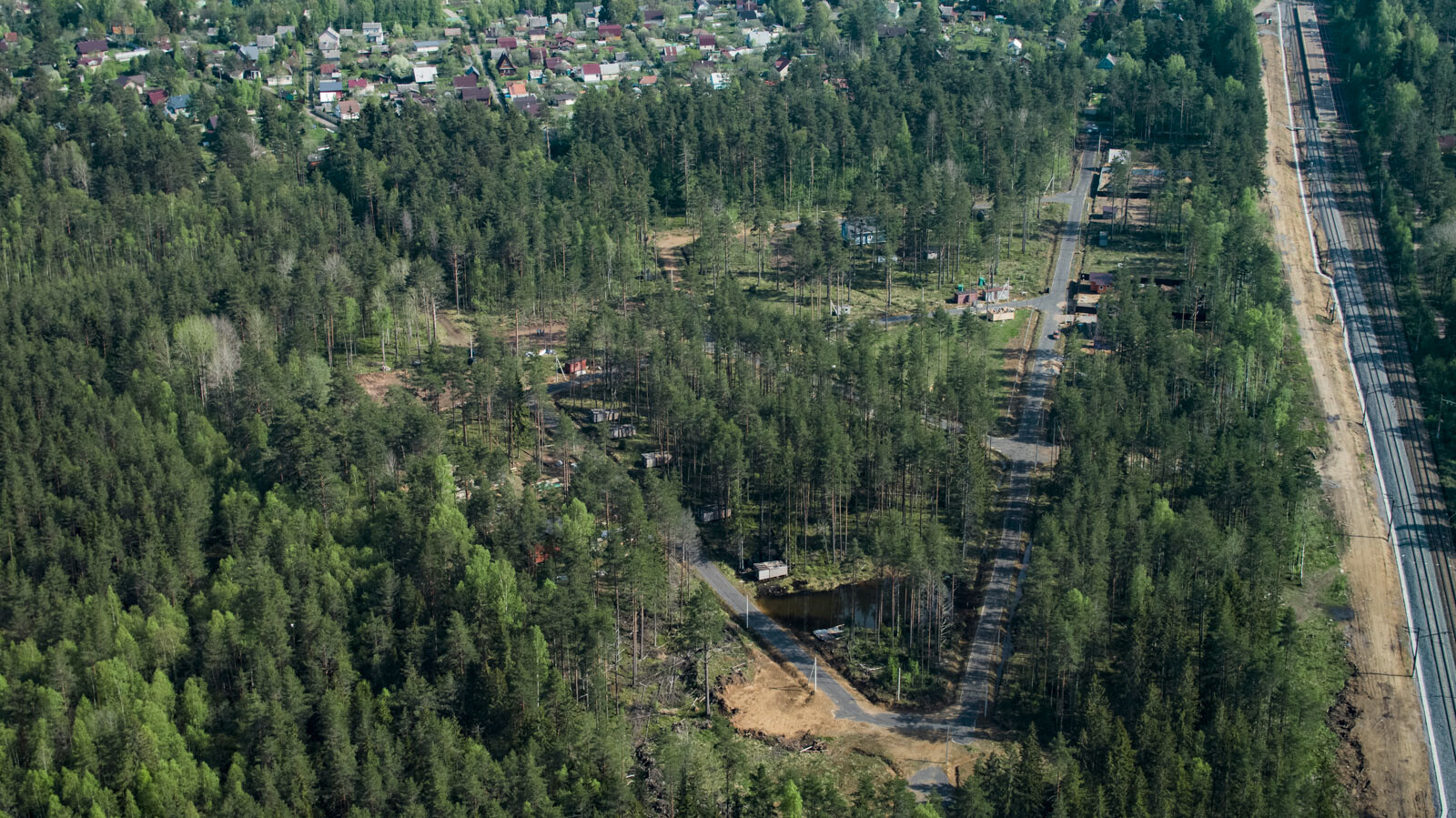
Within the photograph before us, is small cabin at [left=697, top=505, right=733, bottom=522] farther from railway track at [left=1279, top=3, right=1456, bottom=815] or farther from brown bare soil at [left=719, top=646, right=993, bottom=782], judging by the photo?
railway track at [left=1279, top=3, right=1456, bottom=815]

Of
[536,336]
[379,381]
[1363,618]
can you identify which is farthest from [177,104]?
[1363,618]

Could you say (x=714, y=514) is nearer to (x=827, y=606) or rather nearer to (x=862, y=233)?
(x=827, y=606)

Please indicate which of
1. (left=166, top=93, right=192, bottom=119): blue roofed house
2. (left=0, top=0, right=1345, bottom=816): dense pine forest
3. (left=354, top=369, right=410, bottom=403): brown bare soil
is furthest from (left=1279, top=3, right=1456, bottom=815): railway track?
(left=166, top=93, right=192, bottom=119): blue roofed house

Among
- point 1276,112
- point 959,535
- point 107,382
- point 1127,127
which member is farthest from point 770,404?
point 1276,112

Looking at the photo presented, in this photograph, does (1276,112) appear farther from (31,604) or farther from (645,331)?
(31,604)

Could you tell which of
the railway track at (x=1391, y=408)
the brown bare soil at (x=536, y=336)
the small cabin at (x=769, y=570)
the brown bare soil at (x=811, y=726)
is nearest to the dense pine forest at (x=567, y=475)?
the small cabin at (x=769, y=570)

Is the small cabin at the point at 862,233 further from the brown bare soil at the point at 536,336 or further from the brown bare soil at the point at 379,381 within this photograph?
the brown bare soil at the point at 379,381
